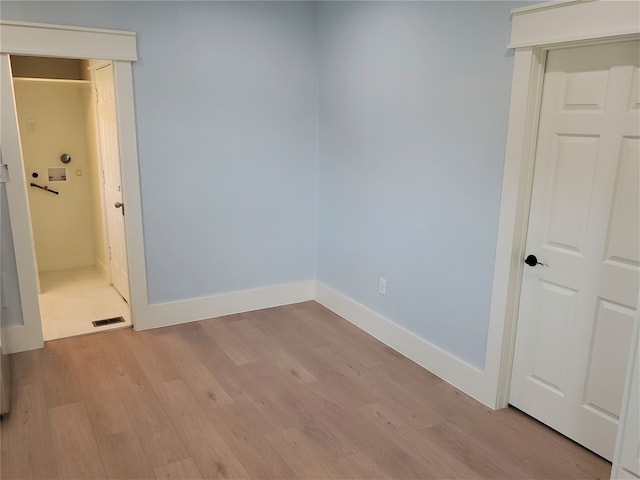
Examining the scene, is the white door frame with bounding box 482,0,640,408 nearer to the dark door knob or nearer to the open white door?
the dark door knob

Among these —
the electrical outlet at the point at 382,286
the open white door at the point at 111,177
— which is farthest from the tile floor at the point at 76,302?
the electrical outlet at the point at 382,286

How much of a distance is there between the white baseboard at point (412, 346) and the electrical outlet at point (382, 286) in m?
0.19

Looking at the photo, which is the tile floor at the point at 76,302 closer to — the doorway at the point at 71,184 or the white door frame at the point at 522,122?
the doorway at the point at 71,184

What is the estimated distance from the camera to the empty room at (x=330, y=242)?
2.38 metres

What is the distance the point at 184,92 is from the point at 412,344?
243cm

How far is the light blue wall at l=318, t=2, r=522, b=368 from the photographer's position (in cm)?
278

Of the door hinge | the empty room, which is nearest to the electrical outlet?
the empty room

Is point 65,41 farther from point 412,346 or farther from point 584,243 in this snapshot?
point 584,243

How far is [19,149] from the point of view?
10.6 ft

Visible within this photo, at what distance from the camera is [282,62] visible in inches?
158

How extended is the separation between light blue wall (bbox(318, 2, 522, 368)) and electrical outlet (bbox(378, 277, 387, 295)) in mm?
45

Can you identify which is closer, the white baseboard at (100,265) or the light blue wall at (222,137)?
the light blue wall at (222,137)

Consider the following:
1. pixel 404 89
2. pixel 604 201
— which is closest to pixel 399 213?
Answer: pixel 404 89

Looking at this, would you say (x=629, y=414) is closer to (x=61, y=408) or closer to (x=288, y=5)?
(x=61, y=408)
